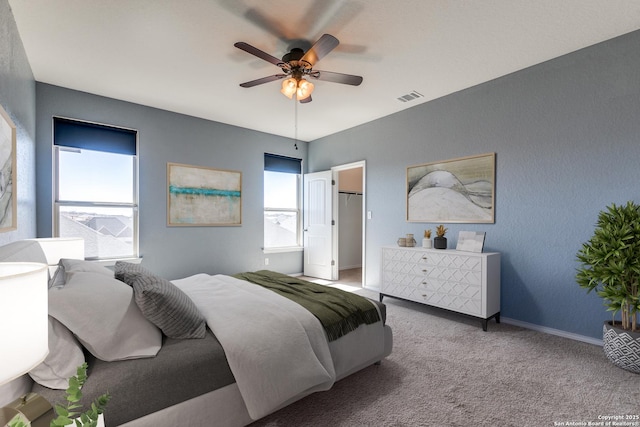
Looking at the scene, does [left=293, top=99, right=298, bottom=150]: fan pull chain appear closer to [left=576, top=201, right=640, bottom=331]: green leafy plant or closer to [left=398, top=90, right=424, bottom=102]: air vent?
[left=398, top=90, right=424, bottom=102]: air vent

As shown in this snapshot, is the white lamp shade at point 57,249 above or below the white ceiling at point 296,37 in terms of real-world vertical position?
below

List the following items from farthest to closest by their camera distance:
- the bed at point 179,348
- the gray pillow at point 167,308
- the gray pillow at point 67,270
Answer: the gray pillow at point 67,270 → the gray pillow at point 167,308 → the bed at point 179,348

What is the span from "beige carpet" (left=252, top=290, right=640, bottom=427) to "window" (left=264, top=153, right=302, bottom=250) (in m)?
3.24

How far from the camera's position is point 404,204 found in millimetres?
4195

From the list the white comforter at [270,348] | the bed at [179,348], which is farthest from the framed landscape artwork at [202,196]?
the white comforter at [270,348]

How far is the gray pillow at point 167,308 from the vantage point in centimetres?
145

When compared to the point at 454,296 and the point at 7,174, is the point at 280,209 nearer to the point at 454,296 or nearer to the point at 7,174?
the point at 454,296

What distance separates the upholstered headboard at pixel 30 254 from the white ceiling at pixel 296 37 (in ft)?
5.72

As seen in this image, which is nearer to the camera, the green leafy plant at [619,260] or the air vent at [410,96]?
the green leafy plant at [619,260]

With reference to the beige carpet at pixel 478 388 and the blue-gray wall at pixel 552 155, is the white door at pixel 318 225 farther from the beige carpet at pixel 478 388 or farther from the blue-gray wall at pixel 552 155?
the beige carpet at pixel 478 388

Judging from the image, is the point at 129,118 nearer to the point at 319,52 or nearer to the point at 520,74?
the point at 319,52

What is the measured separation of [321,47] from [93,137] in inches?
129

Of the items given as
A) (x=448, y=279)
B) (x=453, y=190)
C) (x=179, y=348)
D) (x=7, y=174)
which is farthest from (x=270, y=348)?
(x=453, y=190)

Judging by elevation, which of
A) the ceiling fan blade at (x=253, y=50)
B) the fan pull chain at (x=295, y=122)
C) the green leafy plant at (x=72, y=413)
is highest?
the fan pull chain at (x=295, y=122)
